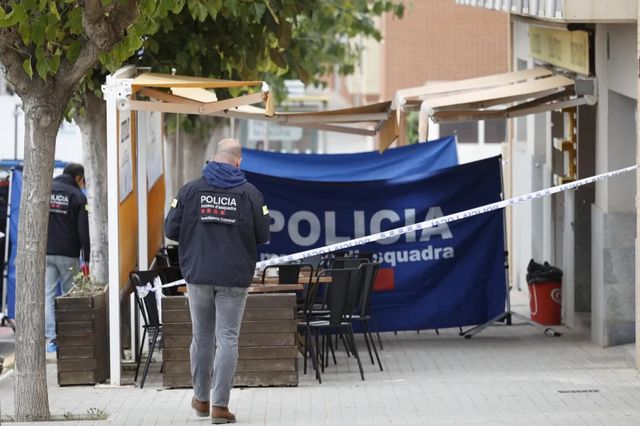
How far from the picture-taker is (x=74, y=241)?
14320mm

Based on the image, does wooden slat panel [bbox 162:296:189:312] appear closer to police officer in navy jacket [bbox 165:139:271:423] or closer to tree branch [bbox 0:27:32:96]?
police officer in navy jacket [bbox 165:139:271:423]

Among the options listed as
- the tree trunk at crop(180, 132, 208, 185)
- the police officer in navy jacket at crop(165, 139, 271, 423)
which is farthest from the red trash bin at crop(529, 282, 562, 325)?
the tree trunk at crop(180, 132, 208, 185)

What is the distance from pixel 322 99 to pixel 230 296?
37.7m

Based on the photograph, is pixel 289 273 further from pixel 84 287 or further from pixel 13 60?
pixel 13 60

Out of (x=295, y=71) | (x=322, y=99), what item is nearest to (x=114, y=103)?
(x=295, y=71)

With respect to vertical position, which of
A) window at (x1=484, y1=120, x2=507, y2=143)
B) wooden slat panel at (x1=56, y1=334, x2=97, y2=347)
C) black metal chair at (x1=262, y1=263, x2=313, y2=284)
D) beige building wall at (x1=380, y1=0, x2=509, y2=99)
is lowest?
wooden slat panel at (x1=56, y1=334, x2=97, y2=347)

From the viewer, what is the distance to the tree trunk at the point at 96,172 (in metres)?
13.2

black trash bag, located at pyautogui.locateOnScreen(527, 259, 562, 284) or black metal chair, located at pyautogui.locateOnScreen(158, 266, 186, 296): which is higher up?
black metal chair, located at pyautogui.locateOnScreen(158, 266, 186, 296)

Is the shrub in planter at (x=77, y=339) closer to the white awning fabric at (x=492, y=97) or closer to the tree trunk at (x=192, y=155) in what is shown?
the white awning fabric at (x=492, y=97)

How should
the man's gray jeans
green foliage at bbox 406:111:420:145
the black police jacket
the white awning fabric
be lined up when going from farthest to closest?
green foliage at bbox 406:111:420:145
the black police jacket
the white awning fabric
the man's gray jeans

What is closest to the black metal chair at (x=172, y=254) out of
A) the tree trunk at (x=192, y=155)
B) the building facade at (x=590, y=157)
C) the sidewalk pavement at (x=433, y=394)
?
the sidewalk pavement at (x=433, y=394)

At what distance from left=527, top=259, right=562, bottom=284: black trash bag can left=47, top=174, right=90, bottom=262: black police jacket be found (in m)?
5.31

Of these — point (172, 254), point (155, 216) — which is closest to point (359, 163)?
point (155, 216)

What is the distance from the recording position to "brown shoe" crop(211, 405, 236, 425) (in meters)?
9.07
